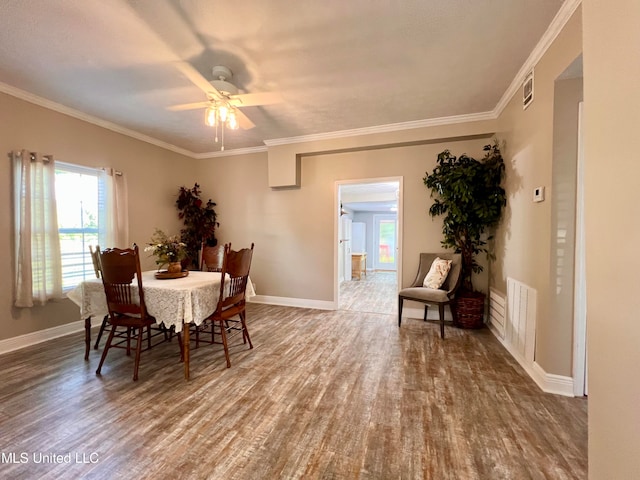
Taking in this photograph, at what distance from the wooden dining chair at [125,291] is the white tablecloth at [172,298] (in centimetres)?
9

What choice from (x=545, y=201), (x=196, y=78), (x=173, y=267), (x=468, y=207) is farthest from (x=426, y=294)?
(x=196, y=78)

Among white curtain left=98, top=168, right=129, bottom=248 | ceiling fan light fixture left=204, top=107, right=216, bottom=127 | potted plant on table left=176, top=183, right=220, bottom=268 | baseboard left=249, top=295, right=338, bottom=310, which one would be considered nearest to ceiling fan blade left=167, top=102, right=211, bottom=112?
ceiling fan light fixture left=204, top=107, right=216, bottom=127

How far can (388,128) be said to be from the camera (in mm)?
3723

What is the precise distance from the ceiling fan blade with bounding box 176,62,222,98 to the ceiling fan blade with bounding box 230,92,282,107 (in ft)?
0.72

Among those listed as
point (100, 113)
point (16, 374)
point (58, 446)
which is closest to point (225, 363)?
point (58, 446)

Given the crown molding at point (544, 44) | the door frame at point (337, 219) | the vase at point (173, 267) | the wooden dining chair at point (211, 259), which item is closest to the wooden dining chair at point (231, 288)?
the vase at point (173, 267)

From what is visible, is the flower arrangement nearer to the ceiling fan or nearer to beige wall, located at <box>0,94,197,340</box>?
the ceiling fan

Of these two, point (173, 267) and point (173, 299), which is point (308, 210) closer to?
point (173, 267)

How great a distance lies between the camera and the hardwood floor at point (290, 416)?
1.41 meters

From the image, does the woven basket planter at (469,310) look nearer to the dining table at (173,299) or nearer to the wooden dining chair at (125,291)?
the dining table at (173,299)

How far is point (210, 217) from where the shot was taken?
489cm

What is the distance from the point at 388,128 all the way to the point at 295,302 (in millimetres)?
2977

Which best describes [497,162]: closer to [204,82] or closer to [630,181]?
[630,181]

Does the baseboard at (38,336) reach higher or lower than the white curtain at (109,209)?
lower
